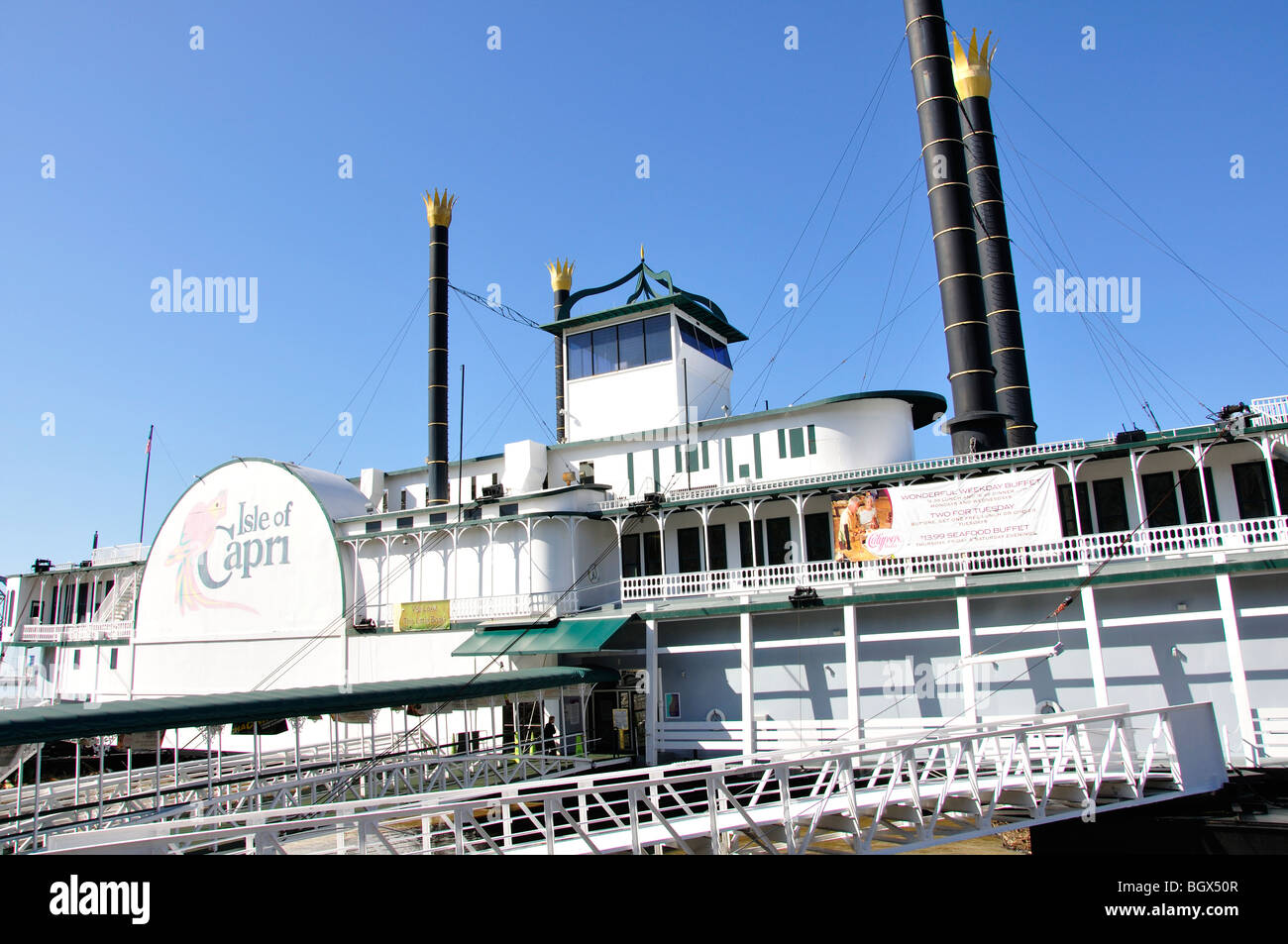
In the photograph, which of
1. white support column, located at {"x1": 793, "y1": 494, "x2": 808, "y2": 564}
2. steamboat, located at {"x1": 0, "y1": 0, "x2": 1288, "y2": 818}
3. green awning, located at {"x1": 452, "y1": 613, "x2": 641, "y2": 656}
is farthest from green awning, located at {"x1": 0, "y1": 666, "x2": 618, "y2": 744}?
white support column, located at {"x1": 793, "y1": 494, "x2": 808, "y2": 564}

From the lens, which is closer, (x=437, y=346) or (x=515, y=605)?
(x=515, y=605)

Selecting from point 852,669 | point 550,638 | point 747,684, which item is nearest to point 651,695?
point 747,684

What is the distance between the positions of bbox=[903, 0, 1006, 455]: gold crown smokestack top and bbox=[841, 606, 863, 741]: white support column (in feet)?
20.2

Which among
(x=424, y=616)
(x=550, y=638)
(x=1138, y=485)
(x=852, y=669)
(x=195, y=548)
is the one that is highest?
(x=195, y=548)

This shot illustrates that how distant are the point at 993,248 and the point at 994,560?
1358 centimetres

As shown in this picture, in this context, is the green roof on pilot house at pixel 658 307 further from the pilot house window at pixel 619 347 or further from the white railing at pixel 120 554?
the white railing at pixel 120 554

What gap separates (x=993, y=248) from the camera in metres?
29.5

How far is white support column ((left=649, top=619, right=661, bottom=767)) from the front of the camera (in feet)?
74.0

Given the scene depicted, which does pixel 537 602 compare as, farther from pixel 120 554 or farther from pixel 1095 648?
pixel 120 554

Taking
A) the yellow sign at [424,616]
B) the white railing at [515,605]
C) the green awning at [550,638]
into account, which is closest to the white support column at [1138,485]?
the green awning at [550,638]

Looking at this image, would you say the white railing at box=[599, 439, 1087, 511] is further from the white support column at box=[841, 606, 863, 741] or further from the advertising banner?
the white support column at box=[841, 606, 863, 741]
